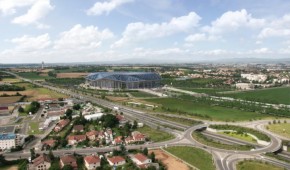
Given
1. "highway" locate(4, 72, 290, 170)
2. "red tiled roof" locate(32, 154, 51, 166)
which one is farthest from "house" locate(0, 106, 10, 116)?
"red tiled roof" locate(32, 154, 51, 166)

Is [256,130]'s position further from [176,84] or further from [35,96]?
[176,84]

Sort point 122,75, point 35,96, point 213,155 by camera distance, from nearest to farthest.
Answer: point 213,155, point 35,96, point 122,75

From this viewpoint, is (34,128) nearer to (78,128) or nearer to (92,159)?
(78,128)

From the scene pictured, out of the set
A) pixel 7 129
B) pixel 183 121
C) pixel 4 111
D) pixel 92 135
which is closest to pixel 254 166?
pixel 183 121

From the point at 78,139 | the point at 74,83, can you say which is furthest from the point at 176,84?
the point at 78,139

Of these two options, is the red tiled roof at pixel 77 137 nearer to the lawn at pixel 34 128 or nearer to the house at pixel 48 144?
the house at pixel 48 144

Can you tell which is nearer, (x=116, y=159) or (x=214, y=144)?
(x=116, y=159)
